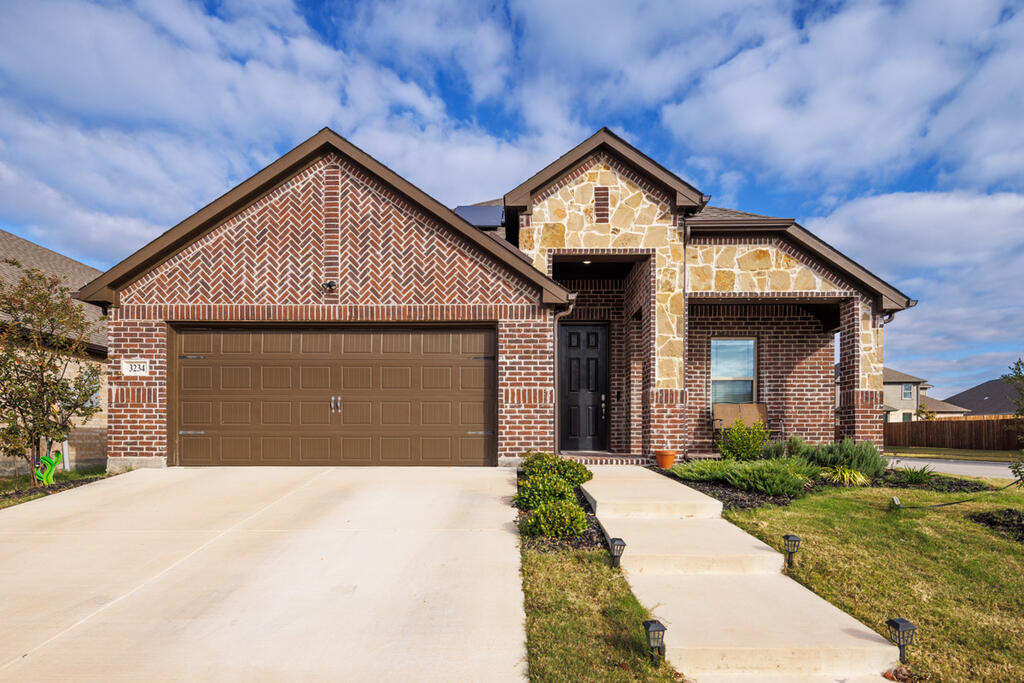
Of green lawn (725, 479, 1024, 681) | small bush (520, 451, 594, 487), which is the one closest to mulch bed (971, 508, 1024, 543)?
green lawn (725, 479, 1024, 681)

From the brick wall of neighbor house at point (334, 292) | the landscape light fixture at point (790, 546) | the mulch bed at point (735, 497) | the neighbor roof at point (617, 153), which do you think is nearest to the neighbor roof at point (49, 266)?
the brick wall of neighbor house at point (334, 292)

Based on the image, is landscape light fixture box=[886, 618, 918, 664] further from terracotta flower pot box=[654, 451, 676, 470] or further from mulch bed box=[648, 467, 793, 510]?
terracotta flower pot box=[654, 451, 676, 470]

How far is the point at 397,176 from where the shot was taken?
9.28 metres

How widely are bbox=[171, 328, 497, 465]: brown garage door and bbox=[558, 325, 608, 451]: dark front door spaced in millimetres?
2907

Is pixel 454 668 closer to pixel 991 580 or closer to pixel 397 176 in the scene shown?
pixel 991 580

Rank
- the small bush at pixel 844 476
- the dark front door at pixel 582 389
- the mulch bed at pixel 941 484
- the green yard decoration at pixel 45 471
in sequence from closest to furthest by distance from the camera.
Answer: the green yard decoration at pixel 45 471 < the mulch bed at pixel 941 484 < the small bush at pixel 844 476 < the dark front door at pixel 582 389

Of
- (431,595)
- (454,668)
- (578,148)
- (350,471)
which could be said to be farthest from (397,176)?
(454,668)

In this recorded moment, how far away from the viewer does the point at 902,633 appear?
3.57 metres

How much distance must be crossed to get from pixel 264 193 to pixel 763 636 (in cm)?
964

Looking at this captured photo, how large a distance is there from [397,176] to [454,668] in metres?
7.88

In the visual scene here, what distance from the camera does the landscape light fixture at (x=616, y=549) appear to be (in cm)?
483

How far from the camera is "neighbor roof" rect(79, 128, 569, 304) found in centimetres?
902

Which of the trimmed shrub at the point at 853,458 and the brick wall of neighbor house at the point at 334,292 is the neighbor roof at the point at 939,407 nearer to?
the trimmed shrub at the point at 853,458

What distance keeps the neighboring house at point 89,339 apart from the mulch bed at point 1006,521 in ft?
49.1
